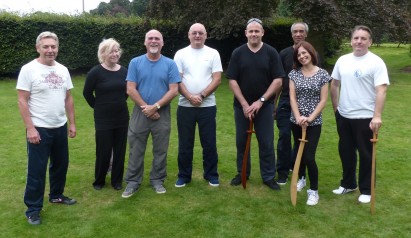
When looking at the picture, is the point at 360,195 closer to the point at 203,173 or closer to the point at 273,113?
the point at 273,113

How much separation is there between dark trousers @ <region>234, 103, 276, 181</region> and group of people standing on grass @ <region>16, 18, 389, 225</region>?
12mm

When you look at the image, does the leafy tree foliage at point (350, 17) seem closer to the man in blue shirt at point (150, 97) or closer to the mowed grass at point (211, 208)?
the mowed grass at point (211, 208)

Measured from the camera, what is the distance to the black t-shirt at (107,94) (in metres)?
4.58

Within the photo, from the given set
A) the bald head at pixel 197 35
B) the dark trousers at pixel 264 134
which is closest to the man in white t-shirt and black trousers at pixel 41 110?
the bald head at pixel 197 35

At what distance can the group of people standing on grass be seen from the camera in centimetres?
402

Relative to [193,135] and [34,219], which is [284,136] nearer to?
[193,135]

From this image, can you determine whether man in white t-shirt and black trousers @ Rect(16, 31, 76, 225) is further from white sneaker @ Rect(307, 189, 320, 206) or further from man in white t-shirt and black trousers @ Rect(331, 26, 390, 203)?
man in white t-shirt and black trousers @ Rect(331, 26, 390, 203)

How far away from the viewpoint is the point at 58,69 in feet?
13.1

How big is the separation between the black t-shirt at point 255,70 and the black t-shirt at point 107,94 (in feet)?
4.15

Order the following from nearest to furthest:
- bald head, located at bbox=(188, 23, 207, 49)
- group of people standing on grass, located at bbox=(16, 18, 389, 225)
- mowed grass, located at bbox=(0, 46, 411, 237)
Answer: mowed grass, located at bbox=(0, 46, 411, 237), group of people standing on grass, located at bbox=(16, 18, 389, 225), bald head, located at bbox=(188, 23, 207, 49)

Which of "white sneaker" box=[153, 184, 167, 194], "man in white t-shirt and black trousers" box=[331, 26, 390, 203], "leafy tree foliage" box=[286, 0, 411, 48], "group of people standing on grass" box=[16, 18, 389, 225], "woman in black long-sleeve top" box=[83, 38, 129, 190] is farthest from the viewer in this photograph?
"leafy tree foliage" box=[286, 0, 411, 48]

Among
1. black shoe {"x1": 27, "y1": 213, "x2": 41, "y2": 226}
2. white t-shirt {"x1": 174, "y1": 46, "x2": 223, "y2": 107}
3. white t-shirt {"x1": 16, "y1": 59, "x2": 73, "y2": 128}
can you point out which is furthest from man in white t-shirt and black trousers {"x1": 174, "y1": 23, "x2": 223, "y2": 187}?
black shoe {"x1": 27, "y1": 213, "x2": 41, "y2": 226}

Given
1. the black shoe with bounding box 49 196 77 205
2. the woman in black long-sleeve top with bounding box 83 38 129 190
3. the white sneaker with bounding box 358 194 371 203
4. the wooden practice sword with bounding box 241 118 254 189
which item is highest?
the woman in black long-sleeve top with bounding box 83 38 129 190

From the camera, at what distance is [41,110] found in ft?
12.7
